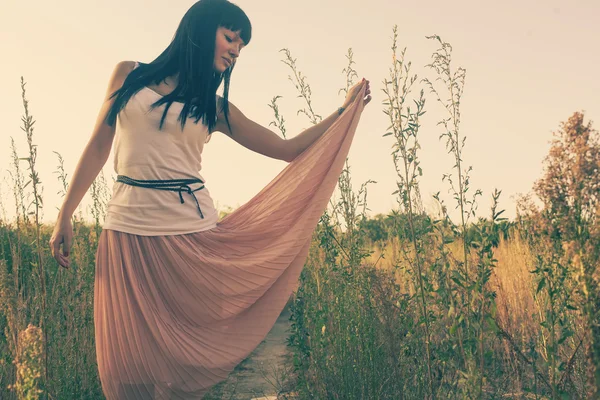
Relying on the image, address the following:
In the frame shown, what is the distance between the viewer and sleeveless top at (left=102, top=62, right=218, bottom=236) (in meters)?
2.49

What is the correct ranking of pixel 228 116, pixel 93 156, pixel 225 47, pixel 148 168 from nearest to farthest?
pixel 148 168
pixel 93 156
pixel 225 47
pixel 228 116

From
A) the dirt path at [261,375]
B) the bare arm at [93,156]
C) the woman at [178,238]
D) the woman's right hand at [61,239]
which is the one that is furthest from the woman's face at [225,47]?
the dirt path at [261,375]

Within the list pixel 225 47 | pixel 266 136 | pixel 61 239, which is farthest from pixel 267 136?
pixel 61 239

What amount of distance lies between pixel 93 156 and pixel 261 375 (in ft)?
9.09

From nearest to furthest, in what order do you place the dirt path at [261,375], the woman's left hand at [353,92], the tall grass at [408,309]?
the tall grass at [408,309]
the woman's left hand at [353,92]
the dirt path at [261,375]

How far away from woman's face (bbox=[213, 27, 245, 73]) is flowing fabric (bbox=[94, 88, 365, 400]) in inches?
27.8

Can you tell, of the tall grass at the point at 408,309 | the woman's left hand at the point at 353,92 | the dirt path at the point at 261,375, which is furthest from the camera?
the dirt path at the point at 261,375

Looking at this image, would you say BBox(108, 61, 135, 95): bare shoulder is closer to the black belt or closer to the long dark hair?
the long dark hair

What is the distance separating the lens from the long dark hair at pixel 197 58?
269 cm

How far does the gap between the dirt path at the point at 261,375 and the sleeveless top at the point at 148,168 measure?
1.28 m

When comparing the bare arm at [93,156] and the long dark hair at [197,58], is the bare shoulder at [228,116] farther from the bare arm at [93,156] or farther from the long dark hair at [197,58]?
the bare arm at [93,156]

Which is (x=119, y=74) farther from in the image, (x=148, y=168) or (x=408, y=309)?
(x=408, y=309)

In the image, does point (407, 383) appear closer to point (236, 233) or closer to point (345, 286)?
point (345, 286)

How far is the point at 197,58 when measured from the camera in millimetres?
2721
